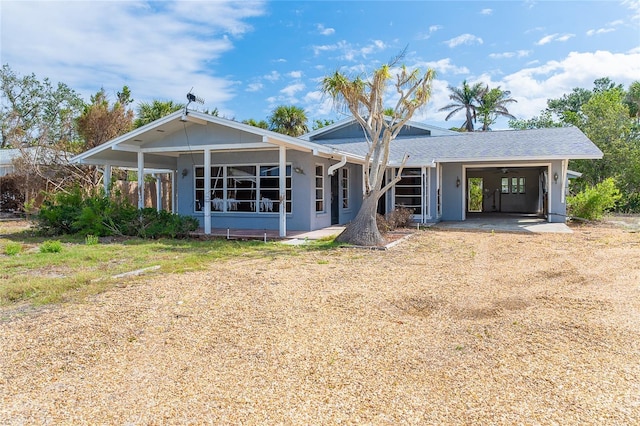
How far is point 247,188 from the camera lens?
14.1 metres

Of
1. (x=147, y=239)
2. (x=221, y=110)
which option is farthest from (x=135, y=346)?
(x=221, y=110)

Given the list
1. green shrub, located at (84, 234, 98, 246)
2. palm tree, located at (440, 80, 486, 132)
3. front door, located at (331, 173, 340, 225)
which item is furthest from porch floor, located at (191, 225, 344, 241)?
palm tree, located at (440, 80, 486, 132)

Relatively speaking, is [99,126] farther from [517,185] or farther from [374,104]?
[517,185]

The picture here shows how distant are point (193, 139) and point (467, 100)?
113 feet

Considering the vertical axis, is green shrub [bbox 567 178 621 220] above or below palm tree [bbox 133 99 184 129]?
→ below

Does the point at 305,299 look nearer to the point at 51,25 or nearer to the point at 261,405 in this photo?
the point at 261,405

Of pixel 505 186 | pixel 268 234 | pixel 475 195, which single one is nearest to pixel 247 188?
pixel 268 234

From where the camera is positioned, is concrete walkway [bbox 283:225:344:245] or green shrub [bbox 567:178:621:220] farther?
green shrub [bbox 567:178:621:220]

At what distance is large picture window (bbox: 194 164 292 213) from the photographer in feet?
44.9

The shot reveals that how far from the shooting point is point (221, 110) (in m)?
Result: 31.6

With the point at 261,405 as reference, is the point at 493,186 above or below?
above

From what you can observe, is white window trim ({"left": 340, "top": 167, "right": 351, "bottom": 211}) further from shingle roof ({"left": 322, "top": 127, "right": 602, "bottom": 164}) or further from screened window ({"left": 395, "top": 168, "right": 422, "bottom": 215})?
screened window ({"left": 395, "top": 168, "right": 422, "bottom": 215})

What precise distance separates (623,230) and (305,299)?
491 inches

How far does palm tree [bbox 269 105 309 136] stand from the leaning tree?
58.1 ft
